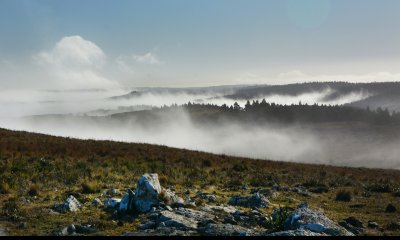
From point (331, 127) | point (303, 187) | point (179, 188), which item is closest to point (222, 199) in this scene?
point (179, 188)

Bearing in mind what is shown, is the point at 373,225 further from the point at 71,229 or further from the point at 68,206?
the point at 68,206

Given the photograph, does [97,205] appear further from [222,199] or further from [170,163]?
[170,163]

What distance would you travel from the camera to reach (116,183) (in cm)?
1973

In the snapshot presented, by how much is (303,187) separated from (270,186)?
2208 millimetres

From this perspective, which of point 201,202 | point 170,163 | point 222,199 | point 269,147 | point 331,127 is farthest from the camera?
point 331,127

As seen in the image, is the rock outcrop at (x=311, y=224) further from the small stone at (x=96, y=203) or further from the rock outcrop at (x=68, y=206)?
the rock outcrop at (x=68, y=206)

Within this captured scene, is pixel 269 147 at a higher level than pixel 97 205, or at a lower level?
lower

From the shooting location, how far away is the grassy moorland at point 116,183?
12734mm

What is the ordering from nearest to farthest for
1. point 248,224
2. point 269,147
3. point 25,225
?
point 25,225
point 248,224
point 269,147

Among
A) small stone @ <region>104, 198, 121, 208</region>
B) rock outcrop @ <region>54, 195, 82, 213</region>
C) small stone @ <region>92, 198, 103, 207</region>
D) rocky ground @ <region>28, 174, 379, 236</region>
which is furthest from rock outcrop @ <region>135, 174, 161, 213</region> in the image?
rock outcrop @ <region>54, 195, 82, 213</region>

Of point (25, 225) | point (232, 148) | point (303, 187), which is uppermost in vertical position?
point (25, 225)

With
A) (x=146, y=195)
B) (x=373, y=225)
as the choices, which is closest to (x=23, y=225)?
(x=146, y=195)

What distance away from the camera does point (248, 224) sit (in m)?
12.4

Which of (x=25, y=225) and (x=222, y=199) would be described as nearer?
(x=25, y=225)
